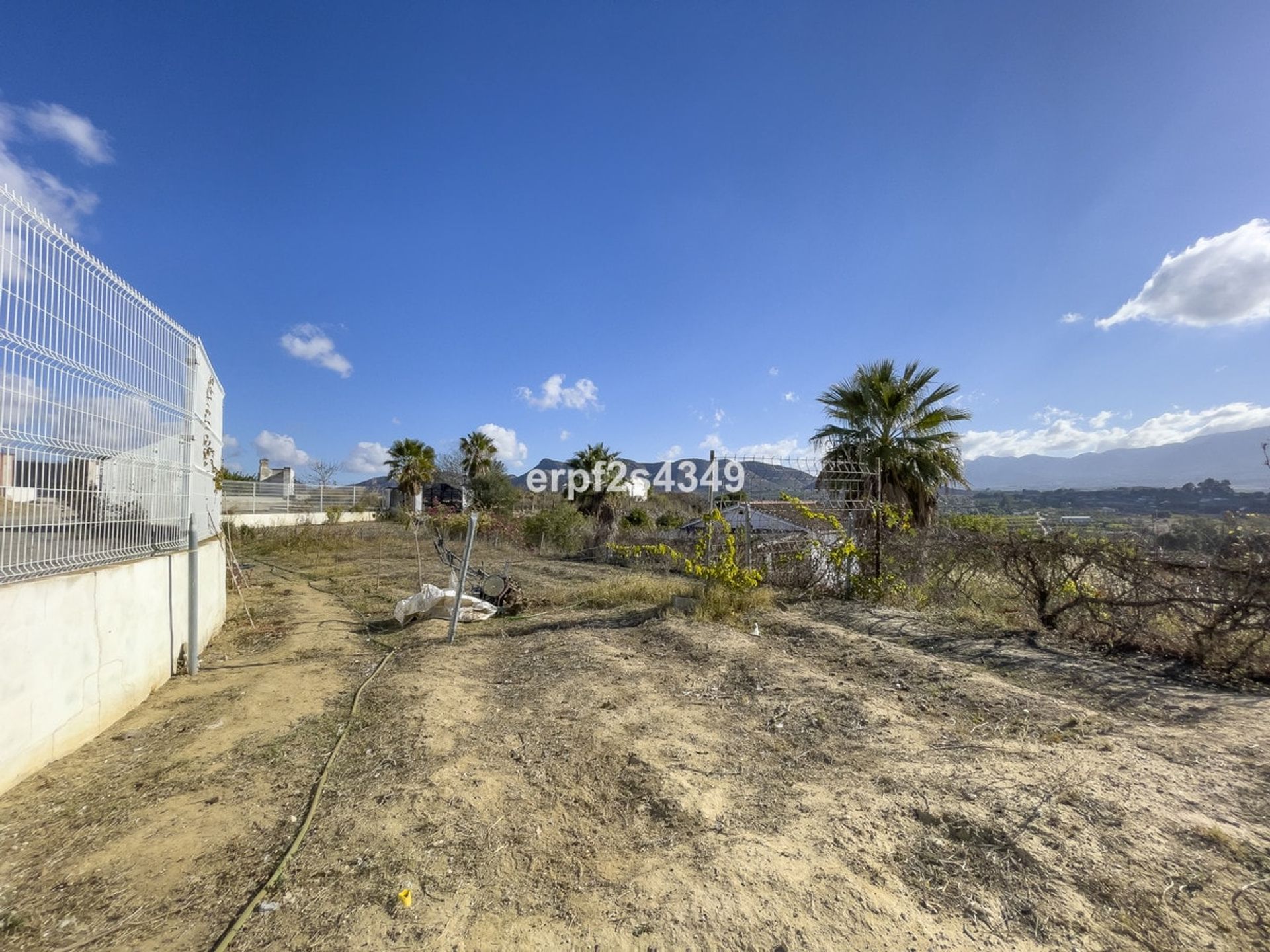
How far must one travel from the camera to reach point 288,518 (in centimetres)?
2320

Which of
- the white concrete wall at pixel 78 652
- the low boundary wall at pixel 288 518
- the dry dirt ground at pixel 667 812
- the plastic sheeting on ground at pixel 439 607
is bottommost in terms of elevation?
the dry dirt ground at pixel 667 812

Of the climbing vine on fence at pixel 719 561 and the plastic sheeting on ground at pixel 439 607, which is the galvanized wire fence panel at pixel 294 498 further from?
the climbing vine on fence at pixel 719 561

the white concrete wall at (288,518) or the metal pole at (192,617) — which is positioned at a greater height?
the white concrete wall at (288,518)

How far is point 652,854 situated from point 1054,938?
1.36m

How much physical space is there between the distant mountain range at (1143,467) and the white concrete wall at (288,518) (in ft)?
70.0

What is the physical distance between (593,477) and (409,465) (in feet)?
36.1

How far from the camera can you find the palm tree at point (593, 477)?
22250 millimetres

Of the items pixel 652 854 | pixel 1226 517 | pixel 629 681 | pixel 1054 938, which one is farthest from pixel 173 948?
pixel 1226 517

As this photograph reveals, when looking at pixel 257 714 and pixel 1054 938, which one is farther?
pixel 257 714

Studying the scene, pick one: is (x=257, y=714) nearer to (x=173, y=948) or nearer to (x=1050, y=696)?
(x=173, y=948)

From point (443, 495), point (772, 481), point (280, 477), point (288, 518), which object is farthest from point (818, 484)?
point (443, 495)

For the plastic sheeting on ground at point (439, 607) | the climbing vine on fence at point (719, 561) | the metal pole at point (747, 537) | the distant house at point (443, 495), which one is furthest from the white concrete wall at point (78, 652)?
the distant house at point (443, 495)

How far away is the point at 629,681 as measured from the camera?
15.0 ft

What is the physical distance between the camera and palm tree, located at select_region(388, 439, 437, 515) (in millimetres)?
28062
